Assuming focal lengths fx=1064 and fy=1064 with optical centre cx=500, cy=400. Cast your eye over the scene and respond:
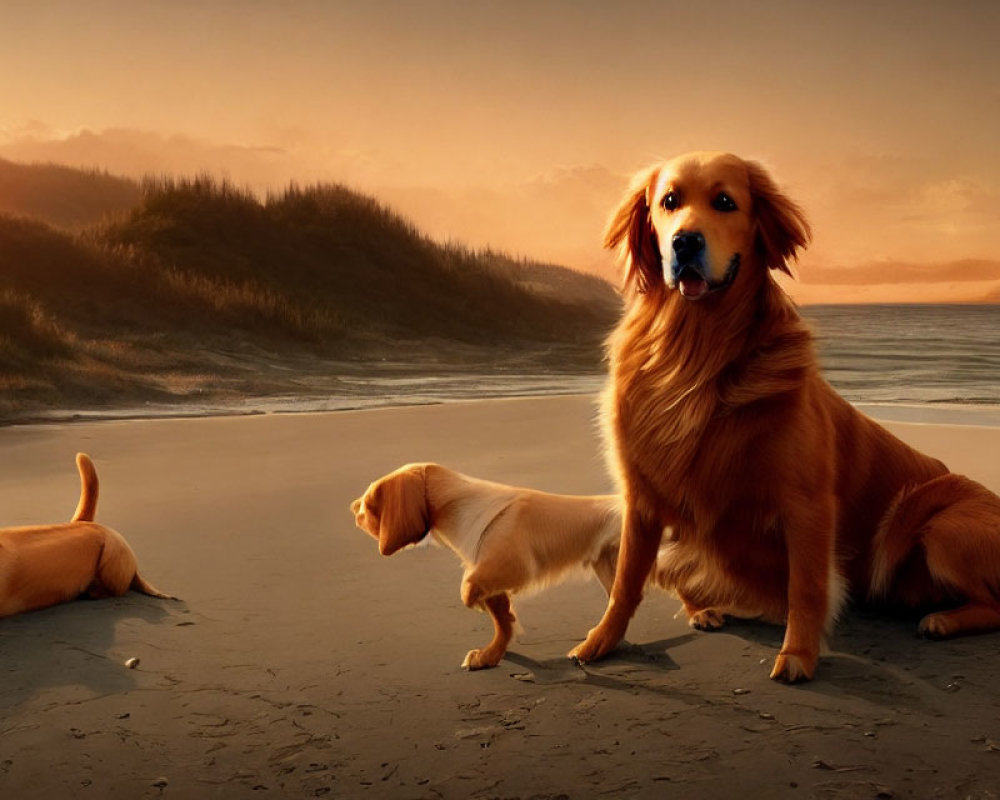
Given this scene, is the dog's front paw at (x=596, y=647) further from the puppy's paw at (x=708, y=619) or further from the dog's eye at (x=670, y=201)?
the dog's eye at (x=670, y=201)

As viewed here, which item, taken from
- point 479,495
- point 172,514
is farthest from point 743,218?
point 172,514

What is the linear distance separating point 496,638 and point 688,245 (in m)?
1.47

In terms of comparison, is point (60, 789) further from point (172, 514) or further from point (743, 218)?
point (172, 514)

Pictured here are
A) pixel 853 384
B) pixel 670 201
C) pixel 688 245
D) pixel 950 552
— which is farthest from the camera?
pixel 853 384

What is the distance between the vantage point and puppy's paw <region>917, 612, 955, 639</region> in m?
3.62

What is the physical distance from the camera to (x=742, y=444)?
10.8 feet

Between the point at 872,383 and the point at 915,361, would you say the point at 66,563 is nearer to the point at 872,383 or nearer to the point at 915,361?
the point at 872,383

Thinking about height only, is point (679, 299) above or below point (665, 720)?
above

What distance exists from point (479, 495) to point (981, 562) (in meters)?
1.71

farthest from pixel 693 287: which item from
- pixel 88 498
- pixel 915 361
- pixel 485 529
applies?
pixel 915 361

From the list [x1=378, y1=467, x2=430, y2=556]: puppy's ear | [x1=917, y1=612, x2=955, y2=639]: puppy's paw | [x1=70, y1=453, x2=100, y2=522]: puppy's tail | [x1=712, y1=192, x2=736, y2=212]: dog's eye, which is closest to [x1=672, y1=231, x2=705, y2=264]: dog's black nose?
[x1=712, y1=192, x2=736, y2=212]: dog's eye

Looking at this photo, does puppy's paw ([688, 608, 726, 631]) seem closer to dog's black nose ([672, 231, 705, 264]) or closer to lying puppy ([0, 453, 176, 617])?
dog's black nose ([672, 231, 705, 264])

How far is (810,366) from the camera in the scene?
11.0 feet

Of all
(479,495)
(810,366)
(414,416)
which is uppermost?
(810,366)
